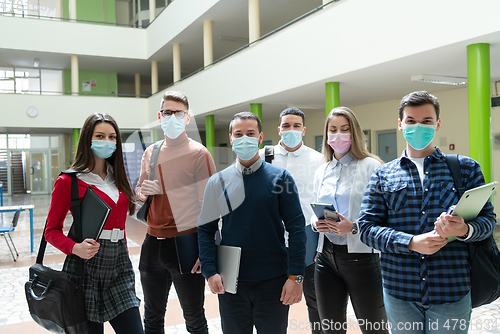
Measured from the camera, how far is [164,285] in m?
2.46

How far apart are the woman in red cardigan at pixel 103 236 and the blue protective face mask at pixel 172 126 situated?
1.08 ft

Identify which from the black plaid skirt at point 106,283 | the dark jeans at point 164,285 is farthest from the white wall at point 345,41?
the black plaid skirt at point 106,283

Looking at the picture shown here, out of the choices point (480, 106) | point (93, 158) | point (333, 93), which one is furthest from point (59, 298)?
point (333, 93)

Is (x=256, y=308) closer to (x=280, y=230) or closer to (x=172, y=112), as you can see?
(x=280, y=230)

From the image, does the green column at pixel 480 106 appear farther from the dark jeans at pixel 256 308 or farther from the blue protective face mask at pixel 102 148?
the blue protective face mask at pixel 102 148

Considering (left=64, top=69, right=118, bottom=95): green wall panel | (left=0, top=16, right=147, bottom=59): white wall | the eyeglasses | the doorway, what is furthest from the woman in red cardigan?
the doorway

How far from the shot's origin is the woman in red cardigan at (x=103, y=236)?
1972 millimetres

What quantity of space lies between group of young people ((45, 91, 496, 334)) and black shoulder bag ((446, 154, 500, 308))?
34mm

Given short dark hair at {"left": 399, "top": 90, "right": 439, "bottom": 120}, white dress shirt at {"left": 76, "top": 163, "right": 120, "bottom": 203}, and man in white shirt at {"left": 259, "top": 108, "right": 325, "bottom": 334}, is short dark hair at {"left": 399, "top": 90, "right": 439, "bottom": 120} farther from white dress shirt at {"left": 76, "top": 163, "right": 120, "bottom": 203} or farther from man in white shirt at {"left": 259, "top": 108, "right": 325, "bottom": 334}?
white dress shirt at {"left": 76, "top": 163, "right": 120, "bottom": 203}

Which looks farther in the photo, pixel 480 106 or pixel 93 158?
pixel 480 106

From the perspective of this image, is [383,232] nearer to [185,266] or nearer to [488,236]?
[488,236]

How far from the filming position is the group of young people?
1713mm

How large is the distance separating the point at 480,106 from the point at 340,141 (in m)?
3.63

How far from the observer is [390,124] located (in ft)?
35.0
